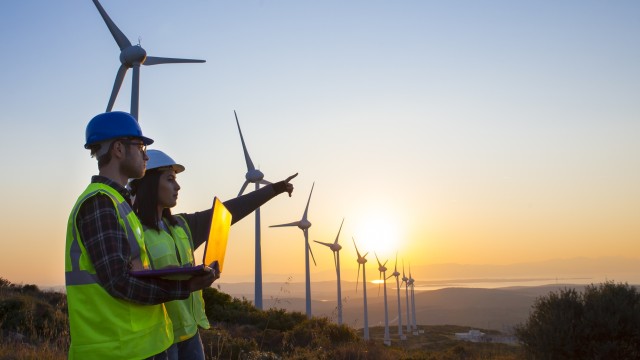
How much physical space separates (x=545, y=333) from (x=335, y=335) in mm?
7231

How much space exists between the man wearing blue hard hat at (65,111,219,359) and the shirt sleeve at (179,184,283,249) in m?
1.38

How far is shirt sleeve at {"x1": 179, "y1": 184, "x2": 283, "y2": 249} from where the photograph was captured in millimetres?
4199

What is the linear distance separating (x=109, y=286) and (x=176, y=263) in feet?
3.28

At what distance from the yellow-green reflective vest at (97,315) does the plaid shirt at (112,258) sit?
0.05m

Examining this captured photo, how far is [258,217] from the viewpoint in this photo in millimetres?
31969

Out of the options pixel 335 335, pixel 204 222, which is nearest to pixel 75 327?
pixel 204 222

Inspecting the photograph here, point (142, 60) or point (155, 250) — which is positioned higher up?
point (142, 60)

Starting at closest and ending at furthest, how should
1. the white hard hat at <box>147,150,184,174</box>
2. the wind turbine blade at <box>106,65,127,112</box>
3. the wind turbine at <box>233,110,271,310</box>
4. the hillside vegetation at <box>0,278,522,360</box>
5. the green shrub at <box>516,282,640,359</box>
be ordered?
1. the white hard hat at <box>147,150,184,174</box>
2. the hillside vegetation at <box>0,278,522,360</box>
3. the green shrub at <box>516,282,640,359</box>
4. the wind turbine blade at <box>106,65,127,112</box>
5. the wind turbine at <box>233,110,271,310</box>

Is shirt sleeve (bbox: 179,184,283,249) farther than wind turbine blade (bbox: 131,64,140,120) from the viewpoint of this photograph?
No

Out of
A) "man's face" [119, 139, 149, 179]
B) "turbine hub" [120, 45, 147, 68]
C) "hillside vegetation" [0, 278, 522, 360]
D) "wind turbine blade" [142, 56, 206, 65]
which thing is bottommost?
"hillside vegetation" [0, 278, 522, 360]

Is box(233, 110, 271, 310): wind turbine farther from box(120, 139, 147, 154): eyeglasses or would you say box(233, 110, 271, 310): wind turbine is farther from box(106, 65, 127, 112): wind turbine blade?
box(120, 139, 147, 154): eyeglasses

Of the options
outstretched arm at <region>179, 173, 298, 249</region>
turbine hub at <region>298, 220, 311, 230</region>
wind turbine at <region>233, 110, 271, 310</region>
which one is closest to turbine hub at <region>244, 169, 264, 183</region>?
wind turbine at <region>233, 110, 271, 310</region>

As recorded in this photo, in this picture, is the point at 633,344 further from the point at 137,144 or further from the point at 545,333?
the point at 137,144

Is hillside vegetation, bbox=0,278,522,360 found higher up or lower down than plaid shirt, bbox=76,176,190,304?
lower down
